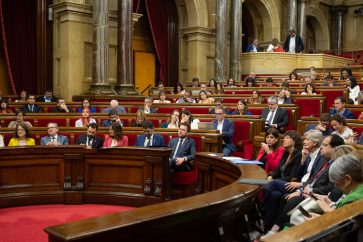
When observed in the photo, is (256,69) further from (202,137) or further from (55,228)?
(55,228)

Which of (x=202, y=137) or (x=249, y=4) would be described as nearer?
(x=202, y=137)

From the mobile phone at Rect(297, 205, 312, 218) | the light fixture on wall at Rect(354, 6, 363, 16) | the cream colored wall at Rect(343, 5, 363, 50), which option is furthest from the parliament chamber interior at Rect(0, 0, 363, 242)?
the light fixture on wall at Rect(354, 6, 363, 16)

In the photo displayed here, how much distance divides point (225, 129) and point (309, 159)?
2.27m

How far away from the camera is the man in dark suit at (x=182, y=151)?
511 cm

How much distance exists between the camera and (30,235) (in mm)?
3785

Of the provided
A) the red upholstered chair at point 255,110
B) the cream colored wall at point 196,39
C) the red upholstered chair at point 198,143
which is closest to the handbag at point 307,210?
the red upholstered chair at point 198,143

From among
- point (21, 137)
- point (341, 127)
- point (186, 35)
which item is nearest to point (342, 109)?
point (341, 127)

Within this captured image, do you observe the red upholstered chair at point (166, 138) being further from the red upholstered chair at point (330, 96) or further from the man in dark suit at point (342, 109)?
the red upholstered chair at point (330, 96)

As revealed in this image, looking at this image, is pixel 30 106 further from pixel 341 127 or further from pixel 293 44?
pixel 293 44

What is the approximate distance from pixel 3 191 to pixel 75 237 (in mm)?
3335

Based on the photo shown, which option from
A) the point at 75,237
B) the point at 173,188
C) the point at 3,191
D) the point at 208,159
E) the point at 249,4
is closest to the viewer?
the point at 75,237

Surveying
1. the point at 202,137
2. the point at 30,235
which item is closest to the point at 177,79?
the point at 202,137

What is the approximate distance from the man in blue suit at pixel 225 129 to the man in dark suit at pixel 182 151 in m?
0.86

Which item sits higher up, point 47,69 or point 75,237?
point 47,69
